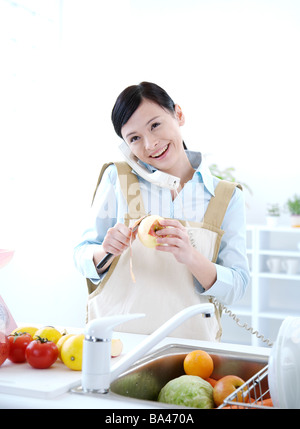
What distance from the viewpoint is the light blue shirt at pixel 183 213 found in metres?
1.90

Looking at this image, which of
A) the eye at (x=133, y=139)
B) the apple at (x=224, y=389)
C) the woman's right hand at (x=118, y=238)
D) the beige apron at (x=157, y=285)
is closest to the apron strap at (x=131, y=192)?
the beige apron at (x=157, y=285)

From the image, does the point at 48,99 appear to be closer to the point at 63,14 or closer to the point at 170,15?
the point at 63,14

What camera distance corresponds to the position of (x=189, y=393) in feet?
3.94

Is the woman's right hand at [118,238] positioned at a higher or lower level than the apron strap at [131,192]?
lower

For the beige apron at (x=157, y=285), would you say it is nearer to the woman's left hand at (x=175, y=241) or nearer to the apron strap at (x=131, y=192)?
the apron strap at (x=131, y=192)

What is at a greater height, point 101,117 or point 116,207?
point 101,117

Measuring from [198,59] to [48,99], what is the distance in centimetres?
150

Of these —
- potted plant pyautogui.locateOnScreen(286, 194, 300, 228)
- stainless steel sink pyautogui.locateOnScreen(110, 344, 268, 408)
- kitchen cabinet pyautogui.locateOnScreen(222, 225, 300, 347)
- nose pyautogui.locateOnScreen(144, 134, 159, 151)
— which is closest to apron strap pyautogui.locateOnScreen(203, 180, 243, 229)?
nose pyautogui.locateOnScreen(144, 134, 159, 151)

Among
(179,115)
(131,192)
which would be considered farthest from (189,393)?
(179,115)

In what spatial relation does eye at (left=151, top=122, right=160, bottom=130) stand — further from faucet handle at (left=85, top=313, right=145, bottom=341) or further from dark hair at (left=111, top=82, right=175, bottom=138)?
faucet handle at (left=85, top=313, right=145, bottom=341)

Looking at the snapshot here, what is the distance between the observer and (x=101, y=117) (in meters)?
4.47

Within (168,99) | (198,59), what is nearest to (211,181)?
(168,99)

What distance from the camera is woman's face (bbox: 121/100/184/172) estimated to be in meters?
1.90

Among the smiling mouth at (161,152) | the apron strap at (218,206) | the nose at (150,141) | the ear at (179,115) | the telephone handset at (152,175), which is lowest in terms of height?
the apron strap at (218,206)
